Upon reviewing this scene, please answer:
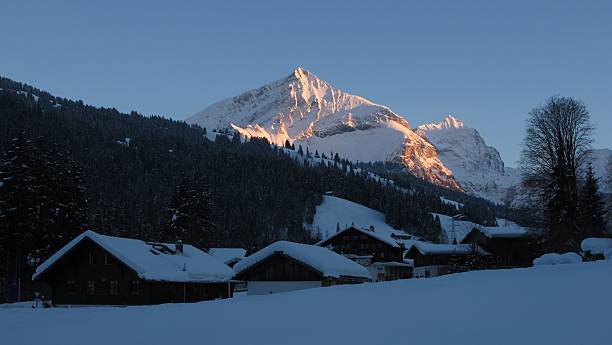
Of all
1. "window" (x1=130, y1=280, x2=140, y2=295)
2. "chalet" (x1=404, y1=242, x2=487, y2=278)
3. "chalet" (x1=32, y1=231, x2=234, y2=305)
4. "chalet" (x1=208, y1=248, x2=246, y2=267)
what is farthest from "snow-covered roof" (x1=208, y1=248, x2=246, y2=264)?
"window" (x1=130, y1=280, x2=140, y2=295)

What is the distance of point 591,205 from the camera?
51375 mm

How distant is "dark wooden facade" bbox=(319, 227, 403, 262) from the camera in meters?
108

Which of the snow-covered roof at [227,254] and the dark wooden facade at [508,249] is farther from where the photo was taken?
Answer: the snow-covered roof at [227,254]

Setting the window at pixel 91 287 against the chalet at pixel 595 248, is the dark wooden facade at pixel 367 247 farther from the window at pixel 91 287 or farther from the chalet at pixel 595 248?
the chalet at pixel 595 248

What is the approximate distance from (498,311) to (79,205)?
53.3 metres

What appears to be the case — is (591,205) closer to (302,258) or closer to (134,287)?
(302,258)

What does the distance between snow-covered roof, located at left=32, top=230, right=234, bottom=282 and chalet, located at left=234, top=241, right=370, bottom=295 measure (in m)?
2.88

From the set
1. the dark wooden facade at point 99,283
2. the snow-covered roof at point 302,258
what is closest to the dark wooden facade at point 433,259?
the snow-covered roof at point 302,258

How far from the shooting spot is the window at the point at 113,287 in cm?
4878

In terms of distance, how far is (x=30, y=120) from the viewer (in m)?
199

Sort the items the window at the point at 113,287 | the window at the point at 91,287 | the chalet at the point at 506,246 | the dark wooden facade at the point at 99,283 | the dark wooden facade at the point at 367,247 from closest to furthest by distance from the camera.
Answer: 1. the dark wooden facade at the point at 99,283
2. the window at the point at 113,287
3. the window at the point at 91,287
4. the chalet at the point at 506,246
5. the dark wooden facade at the point at 367,247

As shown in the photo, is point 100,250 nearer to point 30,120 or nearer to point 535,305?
point 535,305

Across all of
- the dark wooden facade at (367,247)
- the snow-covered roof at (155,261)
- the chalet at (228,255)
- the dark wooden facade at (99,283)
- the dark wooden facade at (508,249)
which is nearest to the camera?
the snow-covered roof at (155,261)

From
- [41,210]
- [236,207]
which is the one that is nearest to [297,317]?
[41,210]
